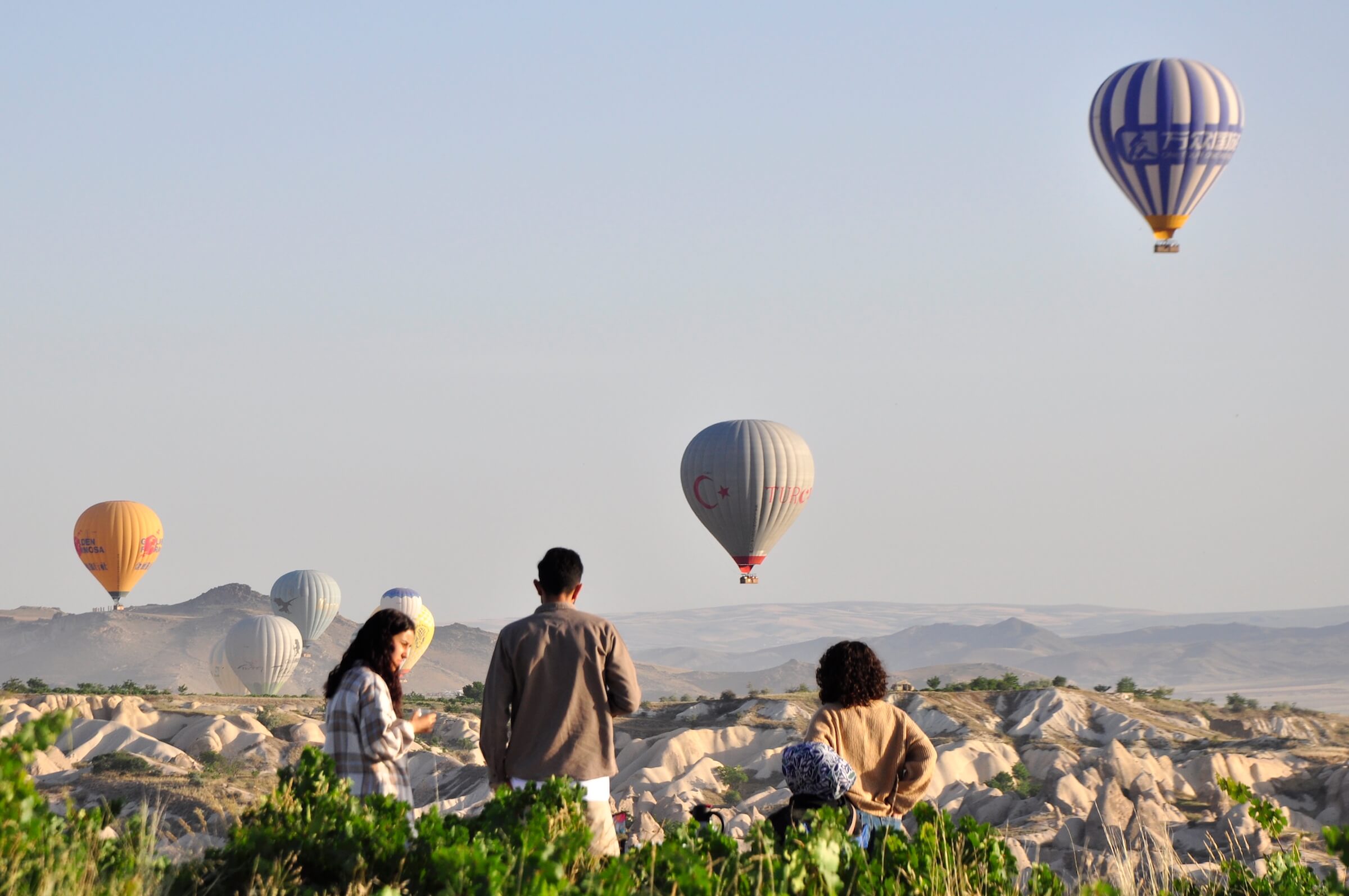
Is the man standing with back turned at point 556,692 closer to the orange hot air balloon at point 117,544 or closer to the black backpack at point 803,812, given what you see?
the black backpack at point 803,812

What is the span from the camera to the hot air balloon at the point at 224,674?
7262cm

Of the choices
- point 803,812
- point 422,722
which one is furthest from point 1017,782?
point 422,722

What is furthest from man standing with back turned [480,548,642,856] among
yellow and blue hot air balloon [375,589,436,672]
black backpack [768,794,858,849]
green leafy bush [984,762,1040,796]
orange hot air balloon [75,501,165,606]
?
orange hot air balloon [75,501,165,606]

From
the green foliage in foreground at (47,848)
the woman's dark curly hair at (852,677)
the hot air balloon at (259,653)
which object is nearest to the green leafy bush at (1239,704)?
the hot air balloon at (259,653)

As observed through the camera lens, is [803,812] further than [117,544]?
No

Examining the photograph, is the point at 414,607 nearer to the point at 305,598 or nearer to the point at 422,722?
the point at 305,598

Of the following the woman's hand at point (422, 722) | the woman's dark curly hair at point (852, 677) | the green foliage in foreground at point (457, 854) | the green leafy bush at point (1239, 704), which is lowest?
the green leafy bush at point (1239, 704)

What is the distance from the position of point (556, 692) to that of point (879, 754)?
1.67 m

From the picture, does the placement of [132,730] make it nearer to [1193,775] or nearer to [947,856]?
[1193,775]

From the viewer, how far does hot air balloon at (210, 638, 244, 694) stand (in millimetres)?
72625

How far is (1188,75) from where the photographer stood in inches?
1462

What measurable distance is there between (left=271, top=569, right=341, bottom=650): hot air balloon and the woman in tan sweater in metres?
77.9

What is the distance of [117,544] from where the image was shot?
66750 millimetres

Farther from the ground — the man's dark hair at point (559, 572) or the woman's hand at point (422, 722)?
the man's dark hair at point (559, 572)
